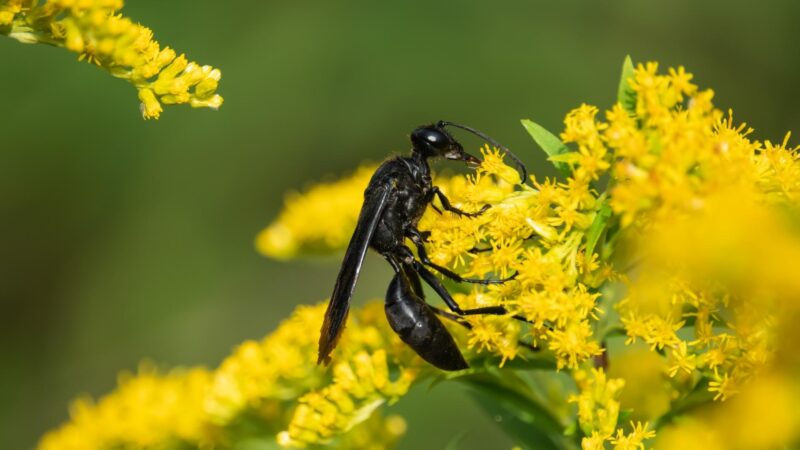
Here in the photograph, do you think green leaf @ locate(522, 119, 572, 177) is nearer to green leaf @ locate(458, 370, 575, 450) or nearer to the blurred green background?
green leaf @ locate(458, 370, 575, 450)

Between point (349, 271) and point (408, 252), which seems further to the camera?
point (408, 252)

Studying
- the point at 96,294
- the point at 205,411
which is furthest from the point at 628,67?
the point at 96,294

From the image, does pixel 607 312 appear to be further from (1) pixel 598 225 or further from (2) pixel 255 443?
(2) pixel 255 443

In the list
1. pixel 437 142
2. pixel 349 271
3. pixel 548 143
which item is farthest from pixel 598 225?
pixel 437 142

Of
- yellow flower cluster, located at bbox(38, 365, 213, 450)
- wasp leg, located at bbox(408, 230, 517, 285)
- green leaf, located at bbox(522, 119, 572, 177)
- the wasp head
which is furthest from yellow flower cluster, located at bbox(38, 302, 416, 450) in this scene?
green leaf, located at bbox(522, 119, 572, 177)

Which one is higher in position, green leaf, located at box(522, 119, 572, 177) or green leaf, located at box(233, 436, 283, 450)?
green leaf, located at box(522, 119, 572, 177)

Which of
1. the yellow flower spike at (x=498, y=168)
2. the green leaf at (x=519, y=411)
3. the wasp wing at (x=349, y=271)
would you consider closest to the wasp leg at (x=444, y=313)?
the green leaf at (x=519, y=411)

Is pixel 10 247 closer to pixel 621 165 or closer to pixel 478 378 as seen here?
pixel 478 378
